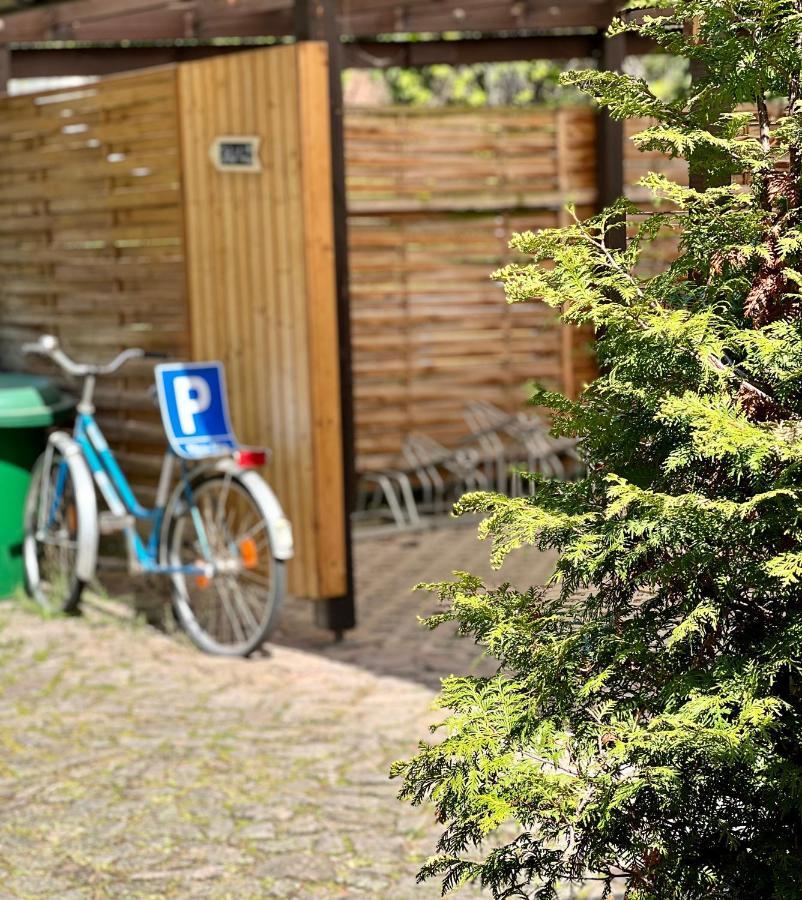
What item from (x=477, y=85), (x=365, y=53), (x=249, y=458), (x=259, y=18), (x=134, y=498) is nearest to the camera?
(x=249, y=458)

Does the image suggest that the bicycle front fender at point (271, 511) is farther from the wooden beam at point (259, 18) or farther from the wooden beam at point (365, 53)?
the wooden beam at point (365, 53)

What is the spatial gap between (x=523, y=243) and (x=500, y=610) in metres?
0.67

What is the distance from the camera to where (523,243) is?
2.67 m

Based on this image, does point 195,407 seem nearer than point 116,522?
Yes

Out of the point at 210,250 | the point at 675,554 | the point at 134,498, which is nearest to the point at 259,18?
the point at 210,250

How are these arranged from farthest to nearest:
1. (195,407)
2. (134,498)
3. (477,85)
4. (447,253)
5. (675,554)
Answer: (477,85) < (447,253) < (134,498) < (195,407) < (675,554)

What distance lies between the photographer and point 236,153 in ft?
21.7

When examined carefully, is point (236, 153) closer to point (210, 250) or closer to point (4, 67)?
point (210, 250)

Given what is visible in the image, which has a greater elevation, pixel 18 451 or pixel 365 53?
pixel 365 53

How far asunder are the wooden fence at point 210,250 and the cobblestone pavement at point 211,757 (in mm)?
597

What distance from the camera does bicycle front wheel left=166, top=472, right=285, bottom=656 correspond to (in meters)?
6.30

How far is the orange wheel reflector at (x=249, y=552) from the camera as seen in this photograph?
634cm

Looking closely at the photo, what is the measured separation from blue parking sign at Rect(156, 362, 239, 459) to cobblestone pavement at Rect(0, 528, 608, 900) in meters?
0.93

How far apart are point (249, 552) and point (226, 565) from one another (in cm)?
13
